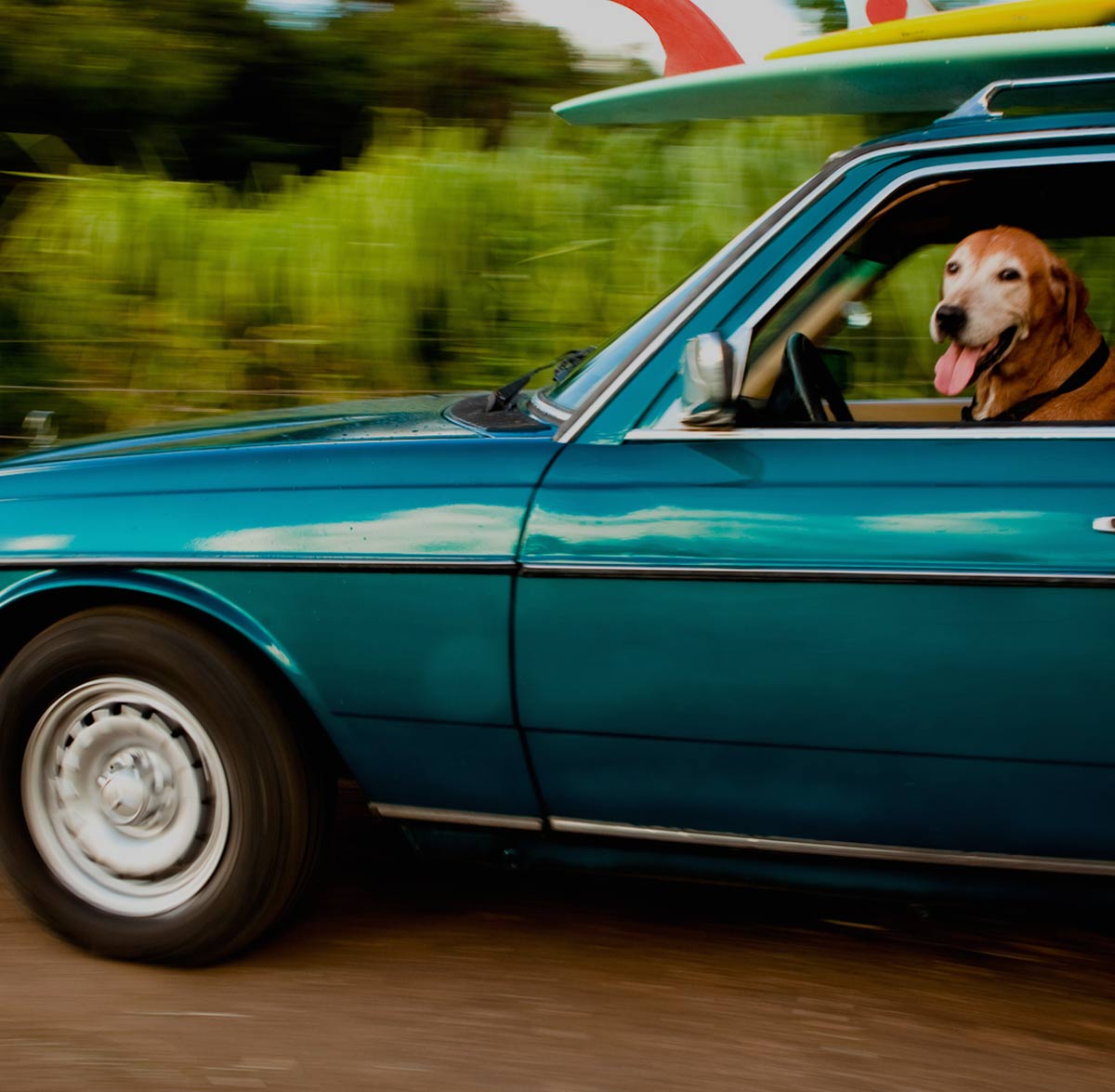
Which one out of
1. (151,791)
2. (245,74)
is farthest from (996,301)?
(245,74)

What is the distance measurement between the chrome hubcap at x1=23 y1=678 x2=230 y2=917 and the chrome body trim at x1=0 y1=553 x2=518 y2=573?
24cm

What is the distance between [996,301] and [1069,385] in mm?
241

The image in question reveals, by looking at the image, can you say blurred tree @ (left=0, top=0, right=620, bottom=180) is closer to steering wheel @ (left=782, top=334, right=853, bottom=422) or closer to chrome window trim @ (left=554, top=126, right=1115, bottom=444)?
steering wheel @ (left=782, top=334, right=853, bottom=422)

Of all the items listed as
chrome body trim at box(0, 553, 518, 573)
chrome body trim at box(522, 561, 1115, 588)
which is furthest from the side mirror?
chrome body trim at box(0, 553, 518, 573)

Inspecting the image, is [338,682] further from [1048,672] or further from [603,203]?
[603,203]

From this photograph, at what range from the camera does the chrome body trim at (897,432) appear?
2.47 meters

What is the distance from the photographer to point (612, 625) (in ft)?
8.33

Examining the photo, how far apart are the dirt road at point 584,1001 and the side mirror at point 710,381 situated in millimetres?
1085

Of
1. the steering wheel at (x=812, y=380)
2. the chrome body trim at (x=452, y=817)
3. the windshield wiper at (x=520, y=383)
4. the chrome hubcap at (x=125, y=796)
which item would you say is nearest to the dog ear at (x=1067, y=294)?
the steering wheel at (x=812, y=380)

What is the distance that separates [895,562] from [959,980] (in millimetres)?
968

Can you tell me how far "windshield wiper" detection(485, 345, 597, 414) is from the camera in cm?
318

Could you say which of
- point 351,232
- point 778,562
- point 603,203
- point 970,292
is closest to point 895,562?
point 778,562

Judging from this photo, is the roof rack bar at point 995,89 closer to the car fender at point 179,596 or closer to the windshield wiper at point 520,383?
the windshield wiper at point 520,383

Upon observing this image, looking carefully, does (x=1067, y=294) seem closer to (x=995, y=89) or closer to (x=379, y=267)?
(x=995, y=89)
